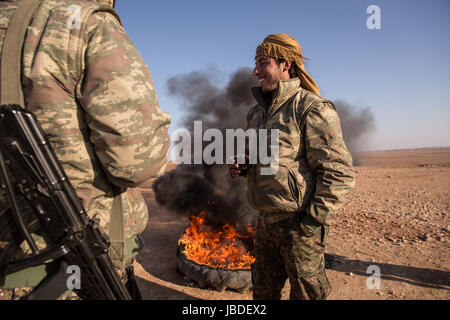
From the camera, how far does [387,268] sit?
427 cm

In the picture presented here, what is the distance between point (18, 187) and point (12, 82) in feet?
1.69

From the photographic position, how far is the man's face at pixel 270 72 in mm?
2512

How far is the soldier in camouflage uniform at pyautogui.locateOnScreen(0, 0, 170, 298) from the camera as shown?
1.33 metres

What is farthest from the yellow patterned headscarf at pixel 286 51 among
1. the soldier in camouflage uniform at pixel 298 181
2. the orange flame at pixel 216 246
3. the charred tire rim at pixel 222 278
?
the orange flame at pixel 216 246

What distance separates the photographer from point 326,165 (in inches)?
84.0

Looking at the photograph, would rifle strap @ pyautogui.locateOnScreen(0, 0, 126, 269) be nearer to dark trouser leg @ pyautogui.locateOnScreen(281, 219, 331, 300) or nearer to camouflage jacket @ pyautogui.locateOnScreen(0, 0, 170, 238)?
camouflage jacket @ pyautogui.locateOnScreen(0, 0, 170, 238)

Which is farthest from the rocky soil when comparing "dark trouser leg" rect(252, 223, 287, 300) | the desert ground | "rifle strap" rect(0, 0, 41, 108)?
"rifle strap" rect(0, 0, 41, 108)

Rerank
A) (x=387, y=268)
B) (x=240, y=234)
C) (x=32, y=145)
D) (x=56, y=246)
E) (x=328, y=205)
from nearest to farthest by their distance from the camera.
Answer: (x=32, y=145) < (x=56, y=246) < (x=328, y=205) < (x=387, y=268) < (x=240, y=234)

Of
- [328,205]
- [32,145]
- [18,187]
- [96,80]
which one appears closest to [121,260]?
[18,187]

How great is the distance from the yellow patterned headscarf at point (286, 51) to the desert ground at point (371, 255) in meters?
2.85

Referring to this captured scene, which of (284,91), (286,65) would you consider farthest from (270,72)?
(284,91)

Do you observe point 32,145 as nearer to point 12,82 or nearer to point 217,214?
point 12,82

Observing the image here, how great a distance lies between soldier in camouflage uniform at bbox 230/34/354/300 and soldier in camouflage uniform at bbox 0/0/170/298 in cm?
116

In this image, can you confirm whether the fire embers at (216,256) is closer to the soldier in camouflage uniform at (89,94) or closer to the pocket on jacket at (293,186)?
the pocket on jacket at (293,186)
